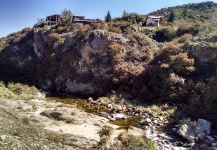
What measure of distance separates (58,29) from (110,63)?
1958cm

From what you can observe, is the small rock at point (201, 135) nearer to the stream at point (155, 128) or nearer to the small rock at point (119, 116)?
the stream at point (155, 128)

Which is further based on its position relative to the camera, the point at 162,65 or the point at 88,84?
the point at 88,84

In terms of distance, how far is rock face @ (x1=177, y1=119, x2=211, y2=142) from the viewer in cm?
1398

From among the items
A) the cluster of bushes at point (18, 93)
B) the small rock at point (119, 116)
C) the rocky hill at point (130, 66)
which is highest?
the rocky hill at point (130, 66)

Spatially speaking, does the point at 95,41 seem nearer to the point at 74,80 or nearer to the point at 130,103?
the point at 74,80

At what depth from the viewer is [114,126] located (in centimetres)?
1619

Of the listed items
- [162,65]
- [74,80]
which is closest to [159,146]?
[162,65]

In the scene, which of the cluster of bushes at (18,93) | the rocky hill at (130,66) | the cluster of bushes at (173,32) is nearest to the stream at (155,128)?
the rocky hill at (130,66)

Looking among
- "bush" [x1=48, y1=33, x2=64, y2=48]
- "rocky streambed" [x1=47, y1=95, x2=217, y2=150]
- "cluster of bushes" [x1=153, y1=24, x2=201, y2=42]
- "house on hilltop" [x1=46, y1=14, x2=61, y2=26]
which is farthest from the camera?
"house on hilltop" [x1=46, y1=14, x2=61, y2=26]

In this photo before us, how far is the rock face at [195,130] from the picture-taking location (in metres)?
14.0

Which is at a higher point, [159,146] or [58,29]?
[58,29]

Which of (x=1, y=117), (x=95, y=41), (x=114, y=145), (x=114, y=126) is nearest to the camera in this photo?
(x=114, y=145)

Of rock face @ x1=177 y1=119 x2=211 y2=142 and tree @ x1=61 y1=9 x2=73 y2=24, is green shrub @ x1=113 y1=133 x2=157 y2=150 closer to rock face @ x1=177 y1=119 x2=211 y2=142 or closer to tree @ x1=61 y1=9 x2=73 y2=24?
rock face @ x1=177 y1=119 x2=211 y2=142

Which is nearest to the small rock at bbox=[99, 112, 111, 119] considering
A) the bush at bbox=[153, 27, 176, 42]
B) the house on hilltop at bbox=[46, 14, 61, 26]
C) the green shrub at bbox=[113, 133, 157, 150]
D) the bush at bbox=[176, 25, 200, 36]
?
the green shrub at bbox=[113, 133, 157, 150]
